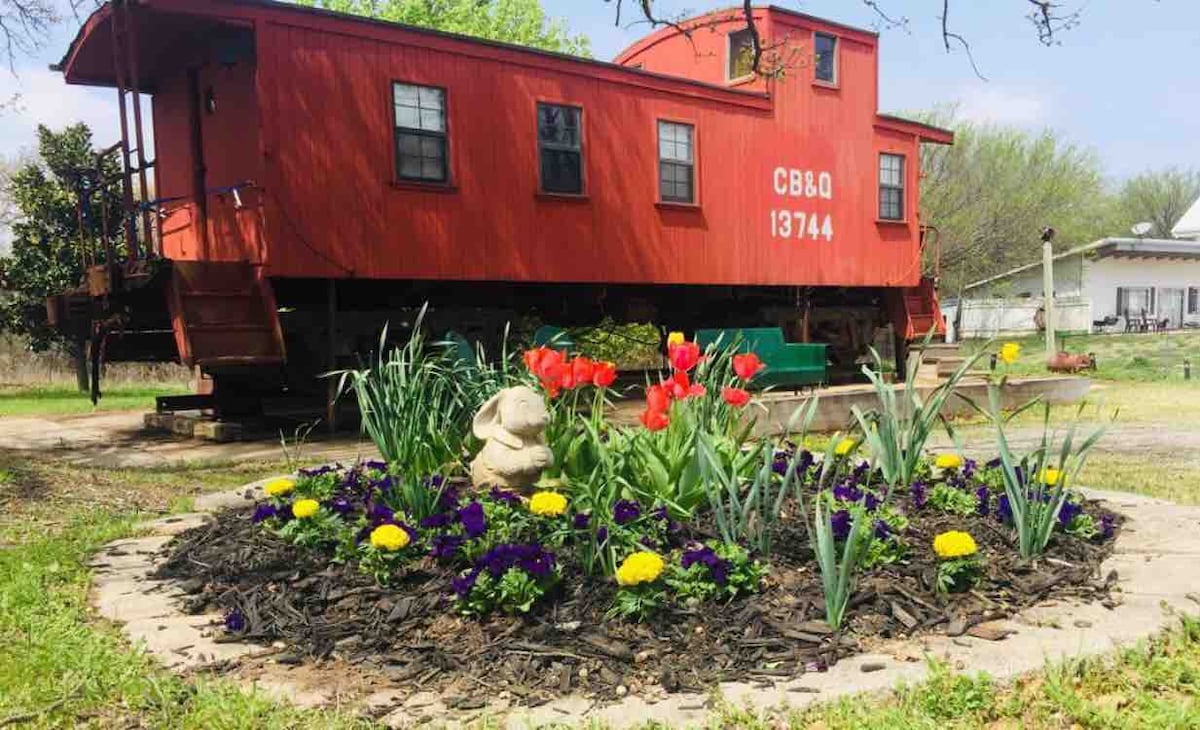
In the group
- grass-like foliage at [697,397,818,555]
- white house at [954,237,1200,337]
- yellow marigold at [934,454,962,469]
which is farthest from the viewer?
white house at [954,237,1200,337]

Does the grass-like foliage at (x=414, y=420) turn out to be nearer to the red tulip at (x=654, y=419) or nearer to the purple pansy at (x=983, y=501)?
the red tulip at (x=654, y=419)

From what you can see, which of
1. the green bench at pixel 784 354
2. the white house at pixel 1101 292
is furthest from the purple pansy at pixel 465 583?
the white house at pixel 1101 292

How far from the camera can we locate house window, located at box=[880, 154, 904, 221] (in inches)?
531

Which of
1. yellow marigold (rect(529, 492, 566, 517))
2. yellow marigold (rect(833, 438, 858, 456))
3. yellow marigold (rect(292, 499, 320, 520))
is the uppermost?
yellow marigold (rect(833, 438, 858, 456))

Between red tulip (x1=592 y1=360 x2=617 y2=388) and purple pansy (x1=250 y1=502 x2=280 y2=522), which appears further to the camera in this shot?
red tulip (x1=592 y1=360 x2=617 y2=388)

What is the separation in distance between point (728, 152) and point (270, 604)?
9882mm

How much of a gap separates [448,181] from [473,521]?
6867mm

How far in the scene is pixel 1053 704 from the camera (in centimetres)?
199

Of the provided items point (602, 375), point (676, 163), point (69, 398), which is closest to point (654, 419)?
point (602, 375)

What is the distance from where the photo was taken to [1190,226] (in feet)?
123

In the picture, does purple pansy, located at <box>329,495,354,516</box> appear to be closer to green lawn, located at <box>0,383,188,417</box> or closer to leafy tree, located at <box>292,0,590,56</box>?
green lawn, located at <box>0,383,188,417</box>

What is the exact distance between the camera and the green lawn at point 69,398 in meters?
13.2

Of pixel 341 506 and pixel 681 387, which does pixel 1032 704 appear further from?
pixel 341 506

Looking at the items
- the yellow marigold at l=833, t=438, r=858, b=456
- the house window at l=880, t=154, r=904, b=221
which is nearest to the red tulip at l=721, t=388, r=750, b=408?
the yellow marigold at l=833, t=438, r=858, b=456
